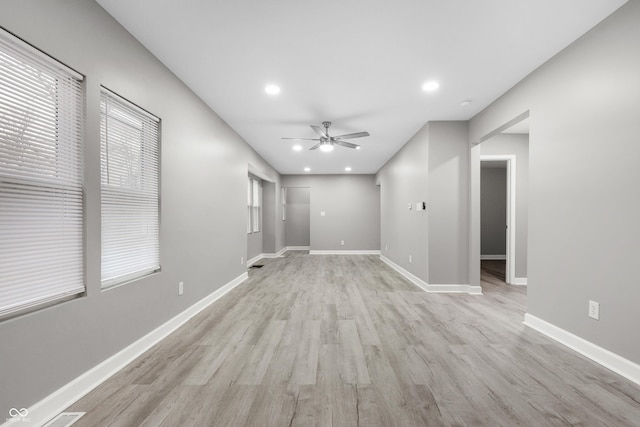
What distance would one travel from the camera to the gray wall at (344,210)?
28.7 ft

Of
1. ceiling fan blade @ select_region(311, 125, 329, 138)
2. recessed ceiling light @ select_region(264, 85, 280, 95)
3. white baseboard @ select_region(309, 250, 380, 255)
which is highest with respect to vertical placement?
recessed ceiling light @ select_region(264, 85, 280, 95)

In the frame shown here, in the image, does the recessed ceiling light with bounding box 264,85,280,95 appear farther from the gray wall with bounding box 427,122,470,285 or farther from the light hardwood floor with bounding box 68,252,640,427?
the light hardwood floor with bounding box 68,252,640,427

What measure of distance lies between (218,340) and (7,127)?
2.08 metres

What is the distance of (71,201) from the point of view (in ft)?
5.51

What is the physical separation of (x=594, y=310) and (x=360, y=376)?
1.96 meters

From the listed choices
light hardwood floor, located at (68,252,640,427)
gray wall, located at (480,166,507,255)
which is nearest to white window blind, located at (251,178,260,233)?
light hardwood floor, located at (68,252,640,427)

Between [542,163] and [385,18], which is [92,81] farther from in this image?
[542,163]

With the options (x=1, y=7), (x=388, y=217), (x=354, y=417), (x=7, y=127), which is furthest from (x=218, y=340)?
(x=388, y=217)

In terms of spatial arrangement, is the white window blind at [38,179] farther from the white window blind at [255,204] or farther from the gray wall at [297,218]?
the gray wall at [297,218]

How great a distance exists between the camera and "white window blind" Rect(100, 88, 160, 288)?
77.6 inches

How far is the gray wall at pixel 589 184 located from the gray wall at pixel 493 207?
5.38 m

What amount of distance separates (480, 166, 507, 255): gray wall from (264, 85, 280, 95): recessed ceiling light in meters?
6.88

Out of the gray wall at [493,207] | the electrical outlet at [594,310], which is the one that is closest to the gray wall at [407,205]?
the electrical outlet at [594,310]
